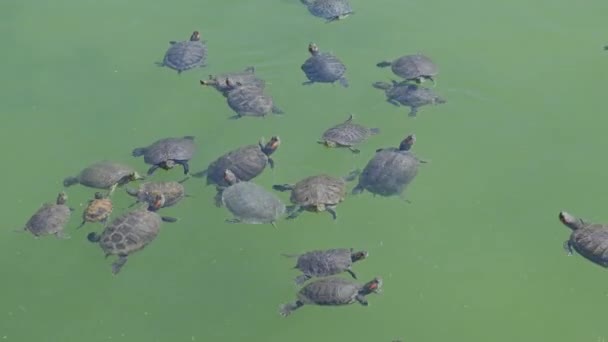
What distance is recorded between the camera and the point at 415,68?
9.73 metres

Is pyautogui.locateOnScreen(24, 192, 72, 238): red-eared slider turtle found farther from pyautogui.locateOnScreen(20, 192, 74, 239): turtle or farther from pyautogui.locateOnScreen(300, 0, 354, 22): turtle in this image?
pyautogui.locateOnScreen(300, 0, 354, 22): turtle

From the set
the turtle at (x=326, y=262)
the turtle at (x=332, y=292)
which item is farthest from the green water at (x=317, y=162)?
the turtle at (x=326, y=262)

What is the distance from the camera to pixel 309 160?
28.7ft

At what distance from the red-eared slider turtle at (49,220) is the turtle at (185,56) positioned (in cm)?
317

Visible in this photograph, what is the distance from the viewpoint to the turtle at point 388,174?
8.07 m

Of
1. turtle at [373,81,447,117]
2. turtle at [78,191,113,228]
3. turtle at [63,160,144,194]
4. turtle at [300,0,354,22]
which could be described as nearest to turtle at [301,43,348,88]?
turtle at [373,81,447,117]

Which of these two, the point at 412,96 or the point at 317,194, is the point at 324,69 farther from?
the point at 317,194

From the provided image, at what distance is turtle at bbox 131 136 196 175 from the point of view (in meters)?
8.48

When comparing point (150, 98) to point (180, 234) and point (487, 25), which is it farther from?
point (487, 25)

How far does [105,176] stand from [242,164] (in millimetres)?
1743

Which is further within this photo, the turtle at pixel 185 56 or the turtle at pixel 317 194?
the turtle at pixel 185 56

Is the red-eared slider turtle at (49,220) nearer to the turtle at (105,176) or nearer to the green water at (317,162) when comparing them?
the green water at (317,162)

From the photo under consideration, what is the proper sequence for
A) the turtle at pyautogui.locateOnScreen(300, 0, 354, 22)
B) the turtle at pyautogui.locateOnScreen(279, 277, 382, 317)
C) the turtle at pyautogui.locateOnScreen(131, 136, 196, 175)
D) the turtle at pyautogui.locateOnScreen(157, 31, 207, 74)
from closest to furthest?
1. the turtle at pyautogui.locateOnScreen(279, 277, 382, 317)
2. the turtle at pyautogui.locateOnScreen(131, 136, 196, 175)
3. the turtle at pyautogui.locateOnScreen(157, 31, 207, 74)
4. the turtle at pyautogui.locateOnScreen(300, 0, 354, 22)

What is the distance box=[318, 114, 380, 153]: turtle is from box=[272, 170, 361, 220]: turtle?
735mm
